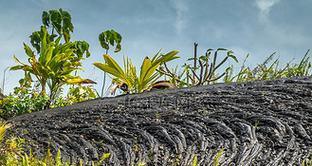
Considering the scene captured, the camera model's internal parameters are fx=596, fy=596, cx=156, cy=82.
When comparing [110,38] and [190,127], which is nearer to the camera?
[190,127]

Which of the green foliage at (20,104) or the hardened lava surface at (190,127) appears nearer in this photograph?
the hardened lava surface at (190,127)

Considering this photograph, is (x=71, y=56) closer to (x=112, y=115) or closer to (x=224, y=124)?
(x=112, y=115)

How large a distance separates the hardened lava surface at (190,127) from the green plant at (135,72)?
1363 millimetres

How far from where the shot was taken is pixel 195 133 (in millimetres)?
4859

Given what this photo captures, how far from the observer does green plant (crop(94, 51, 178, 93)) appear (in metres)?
7.68

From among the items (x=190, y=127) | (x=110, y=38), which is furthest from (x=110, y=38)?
(x=190, y=127)

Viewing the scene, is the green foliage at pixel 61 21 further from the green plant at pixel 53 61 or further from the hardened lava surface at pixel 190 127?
the hardened lava surface at pixel 190 127

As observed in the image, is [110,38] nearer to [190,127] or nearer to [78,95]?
→ [78,95]

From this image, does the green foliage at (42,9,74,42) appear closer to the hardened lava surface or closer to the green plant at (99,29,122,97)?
the green plant at (99,29,122,97)

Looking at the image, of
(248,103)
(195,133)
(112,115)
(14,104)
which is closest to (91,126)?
(112,115)

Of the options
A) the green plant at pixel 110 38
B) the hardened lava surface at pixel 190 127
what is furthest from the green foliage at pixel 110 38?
the hardened lava surface at pixel 190 127

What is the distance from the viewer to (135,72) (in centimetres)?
786

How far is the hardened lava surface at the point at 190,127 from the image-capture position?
451 cm

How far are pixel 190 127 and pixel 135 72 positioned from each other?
2.98m
